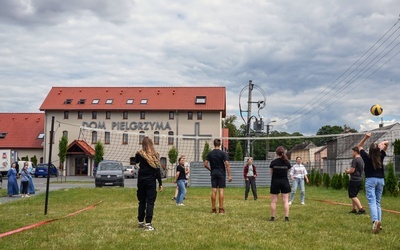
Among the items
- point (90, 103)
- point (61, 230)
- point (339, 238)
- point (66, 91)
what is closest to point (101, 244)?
point (61, 230)

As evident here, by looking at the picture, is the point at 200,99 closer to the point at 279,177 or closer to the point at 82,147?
the point at 82,147

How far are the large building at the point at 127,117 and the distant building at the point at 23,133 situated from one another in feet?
13.4

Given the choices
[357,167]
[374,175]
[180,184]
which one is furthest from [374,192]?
[180,184]

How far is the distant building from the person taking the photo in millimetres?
69250

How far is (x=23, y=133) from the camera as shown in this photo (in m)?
71.4

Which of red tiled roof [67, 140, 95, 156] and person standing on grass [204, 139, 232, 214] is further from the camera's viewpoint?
red tiled roof [67, 140, 95, 156]

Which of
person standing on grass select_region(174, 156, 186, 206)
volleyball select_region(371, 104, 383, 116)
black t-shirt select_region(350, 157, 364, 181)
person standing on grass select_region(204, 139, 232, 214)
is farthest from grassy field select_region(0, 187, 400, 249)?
volleyball select_region(371, 104, 383, 116)

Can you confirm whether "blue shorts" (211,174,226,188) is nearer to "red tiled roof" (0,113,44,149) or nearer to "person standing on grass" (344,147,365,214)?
"person standing on grass" (344,147,365,214)

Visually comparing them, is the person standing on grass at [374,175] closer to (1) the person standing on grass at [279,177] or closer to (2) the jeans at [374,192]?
(2) the jeans at [374,192]

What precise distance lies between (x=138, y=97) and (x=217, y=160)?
5472cm

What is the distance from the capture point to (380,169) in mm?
9680

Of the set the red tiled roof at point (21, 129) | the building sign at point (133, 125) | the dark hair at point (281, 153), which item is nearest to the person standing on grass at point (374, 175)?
the dark hair at point (281, 153)

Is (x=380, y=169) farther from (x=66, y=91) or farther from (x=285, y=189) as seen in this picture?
(x=66, y=91)

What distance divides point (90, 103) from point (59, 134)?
5862 mm
